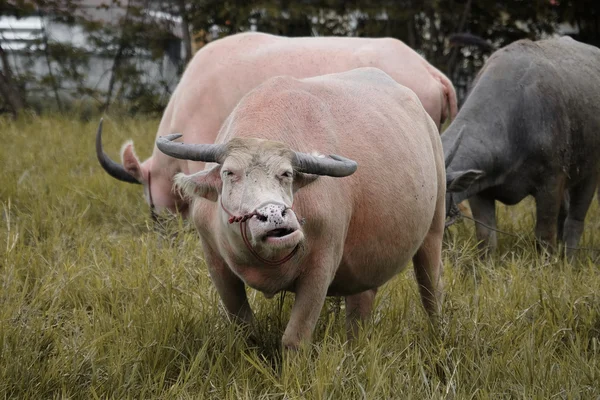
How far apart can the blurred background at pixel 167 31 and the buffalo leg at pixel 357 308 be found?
25.8 feet

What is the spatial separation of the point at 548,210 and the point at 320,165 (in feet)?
12.7

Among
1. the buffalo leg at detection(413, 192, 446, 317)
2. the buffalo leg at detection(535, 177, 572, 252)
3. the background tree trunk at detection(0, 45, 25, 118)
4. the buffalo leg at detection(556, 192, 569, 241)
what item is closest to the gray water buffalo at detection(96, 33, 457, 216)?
the buffalo leg at detection(535, 177, 572, 252)

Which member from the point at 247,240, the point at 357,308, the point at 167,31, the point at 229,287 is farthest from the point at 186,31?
the point at 247,240

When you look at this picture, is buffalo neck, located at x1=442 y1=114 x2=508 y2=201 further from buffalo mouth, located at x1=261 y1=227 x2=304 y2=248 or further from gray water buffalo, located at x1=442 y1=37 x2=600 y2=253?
buffalo mouth, located at x1=261 y1=227 x2=304 y2=248

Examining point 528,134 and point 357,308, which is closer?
point 357,308

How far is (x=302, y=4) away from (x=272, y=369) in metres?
9.05

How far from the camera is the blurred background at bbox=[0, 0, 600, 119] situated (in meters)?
12.3

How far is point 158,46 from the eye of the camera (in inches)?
503

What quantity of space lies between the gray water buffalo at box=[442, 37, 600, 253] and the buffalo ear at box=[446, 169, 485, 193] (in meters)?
0.35

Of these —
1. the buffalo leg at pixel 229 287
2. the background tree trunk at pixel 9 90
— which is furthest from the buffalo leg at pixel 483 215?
the background tree trunk at pixel 9 90

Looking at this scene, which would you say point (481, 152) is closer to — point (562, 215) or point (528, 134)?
point (528, 134)

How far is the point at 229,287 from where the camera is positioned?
4.30 metres

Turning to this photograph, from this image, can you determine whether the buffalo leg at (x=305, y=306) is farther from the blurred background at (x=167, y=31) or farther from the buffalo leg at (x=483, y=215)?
the blurred background at (x=167, y=31)

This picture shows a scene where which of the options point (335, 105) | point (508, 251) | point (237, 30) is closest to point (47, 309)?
point (335, 105)
